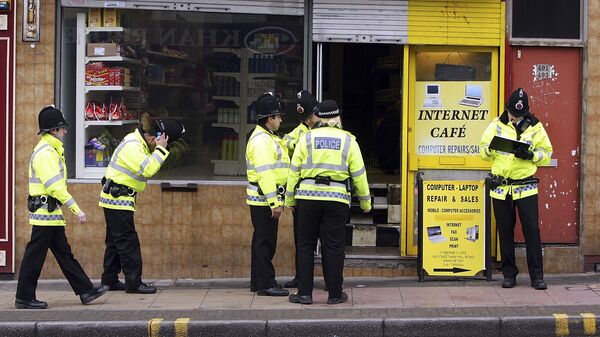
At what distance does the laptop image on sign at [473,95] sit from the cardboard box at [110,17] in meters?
4.09

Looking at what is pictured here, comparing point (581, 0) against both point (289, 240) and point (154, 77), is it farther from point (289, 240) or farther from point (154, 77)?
point (154, 77)

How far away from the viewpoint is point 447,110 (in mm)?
10695

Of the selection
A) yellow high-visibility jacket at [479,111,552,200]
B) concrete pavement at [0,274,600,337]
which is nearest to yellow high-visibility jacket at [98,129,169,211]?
concrete pavement at [0,274,600,337]

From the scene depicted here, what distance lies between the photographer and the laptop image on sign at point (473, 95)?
34.9 feet

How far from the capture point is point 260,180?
361 inches

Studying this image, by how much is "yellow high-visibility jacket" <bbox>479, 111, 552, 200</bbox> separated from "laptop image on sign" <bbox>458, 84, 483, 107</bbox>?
0.98 metres

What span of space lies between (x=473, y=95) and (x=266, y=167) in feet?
9.40

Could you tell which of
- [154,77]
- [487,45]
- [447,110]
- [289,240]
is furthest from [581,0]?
[154,77]

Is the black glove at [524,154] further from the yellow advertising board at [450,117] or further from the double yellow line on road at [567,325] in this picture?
the double yellow line on road at [567,325]

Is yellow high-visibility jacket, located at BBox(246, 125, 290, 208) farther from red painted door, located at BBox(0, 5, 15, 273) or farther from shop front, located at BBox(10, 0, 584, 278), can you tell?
red painted door, located at BBox(0, 5, 15, 273)

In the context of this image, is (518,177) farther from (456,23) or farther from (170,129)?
(170,129)

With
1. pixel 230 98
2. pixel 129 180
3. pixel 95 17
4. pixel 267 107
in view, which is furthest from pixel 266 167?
pixel 95 17

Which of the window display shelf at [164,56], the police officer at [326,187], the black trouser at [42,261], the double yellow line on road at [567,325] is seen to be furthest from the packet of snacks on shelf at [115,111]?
the double yellow line on road at [567,325]

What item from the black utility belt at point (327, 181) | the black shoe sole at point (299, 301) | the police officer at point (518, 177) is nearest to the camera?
the black utility belt at point (327, 181)
